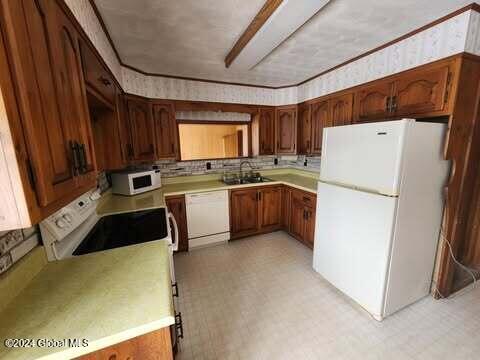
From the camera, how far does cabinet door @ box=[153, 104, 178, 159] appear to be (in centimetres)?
266

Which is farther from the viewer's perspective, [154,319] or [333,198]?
[333,198]

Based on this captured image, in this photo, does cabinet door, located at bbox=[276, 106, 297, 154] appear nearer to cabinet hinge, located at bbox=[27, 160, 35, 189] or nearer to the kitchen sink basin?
the kitchen sink basin

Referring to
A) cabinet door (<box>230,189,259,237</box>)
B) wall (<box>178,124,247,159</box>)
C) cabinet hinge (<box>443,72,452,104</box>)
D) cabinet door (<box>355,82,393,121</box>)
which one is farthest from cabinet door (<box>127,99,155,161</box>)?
cabinet hinge (<box>443,72,452,104</box>)

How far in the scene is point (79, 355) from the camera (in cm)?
63

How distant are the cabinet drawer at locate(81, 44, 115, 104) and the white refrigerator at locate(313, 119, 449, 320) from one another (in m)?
1.91

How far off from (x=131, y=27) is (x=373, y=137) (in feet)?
6.80

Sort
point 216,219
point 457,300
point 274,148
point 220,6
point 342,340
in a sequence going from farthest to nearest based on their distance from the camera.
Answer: point 274,148 < point 216,219 < point 457,300 < point 342,340 < point 220,6

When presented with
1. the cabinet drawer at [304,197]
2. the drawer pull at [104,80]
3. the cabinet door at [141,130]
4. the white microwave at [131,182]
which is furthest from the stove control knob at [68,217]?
the cabinet drawer at [304,197]

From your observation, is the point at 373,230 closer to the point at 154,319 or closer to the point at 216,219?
the point at 154,319

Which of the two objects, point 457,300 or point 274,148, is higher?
→ point 274,148


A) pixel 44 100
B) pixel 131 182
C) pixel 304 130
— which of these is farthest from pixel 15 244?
pixel 304 130

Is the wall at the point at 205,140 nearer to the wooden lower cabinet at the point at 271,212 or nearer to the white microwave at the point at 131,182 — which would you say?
the wooden lower cabinet at the point at 271,212

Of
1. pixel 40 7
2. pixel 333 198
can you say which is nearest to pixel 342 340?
pixel 333 198

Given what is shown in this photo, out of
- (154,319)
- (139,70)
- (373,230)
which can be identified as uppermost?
(139,70)
